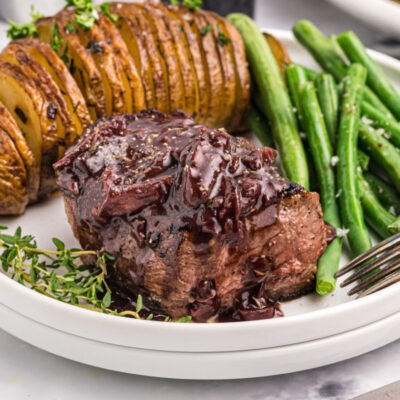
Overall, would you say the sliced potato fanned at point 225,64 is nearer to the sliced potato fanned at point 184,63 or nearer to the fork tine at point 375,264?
the sliced potato fanned at point 184,63

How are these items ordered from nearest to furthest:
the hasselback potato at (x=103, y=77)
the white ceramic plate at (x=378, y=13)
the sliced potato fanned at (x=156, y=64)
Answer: the hasselback potato at (x=103, y=77)
the sliced potato fanned at (x=156, y=64)
the white ceramic plate at (x=378, y=13)

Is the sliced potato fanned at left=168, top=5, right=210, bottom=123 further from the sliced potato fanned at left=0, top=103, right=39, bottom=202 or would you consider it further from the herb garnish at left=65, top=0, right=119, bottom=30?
the sliced potato fanned at left=0, top=103, right=39, bottom=202

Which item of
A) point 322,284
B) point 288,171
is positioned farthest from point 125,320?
point 288,171

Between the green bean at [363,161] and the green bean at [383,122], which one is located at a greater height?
the green bean at [383,122]

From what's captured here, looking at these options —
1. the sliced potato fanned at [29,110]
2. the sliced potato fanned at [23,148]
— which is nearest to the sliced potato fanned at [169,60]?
the sliced potato fanned at [29,110]

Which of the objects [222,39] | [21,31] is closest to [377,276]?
[222,39]

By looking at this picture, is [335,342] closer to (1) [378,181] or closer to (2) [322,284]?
(2) [322,284]

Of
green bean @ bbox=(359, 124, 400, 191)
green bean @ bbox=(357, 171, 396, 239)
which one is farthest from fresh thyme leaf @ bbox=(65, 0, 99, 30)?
green bean @ bbox=(357, 171, 396, 239)
